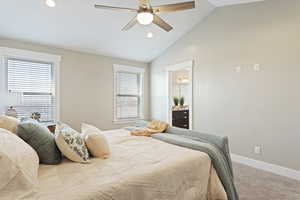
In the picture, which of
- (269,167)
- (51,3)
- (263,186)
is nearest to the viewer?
(263,186)

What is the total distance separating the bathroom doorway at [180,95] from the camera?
4.34 m

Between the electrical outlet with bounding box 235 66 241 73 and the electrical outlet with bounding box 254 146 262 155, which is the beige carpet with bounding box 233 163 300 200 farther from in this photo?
the electrical outlet with bounding box 235 66 241 73

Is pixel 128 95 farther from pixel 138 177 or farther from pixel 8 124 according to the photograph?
pixel 138 177

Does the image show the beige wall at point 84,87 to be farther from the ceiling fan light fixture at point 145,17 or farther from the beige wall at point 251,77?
the ceiling fan light fixture at point 145,17

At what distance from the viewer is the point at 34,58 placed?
3588mm

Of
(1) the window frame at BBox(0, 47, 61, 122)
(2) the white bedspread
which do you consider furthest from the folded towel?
(1) the window frame at BBox(0, 47, 61, 122)

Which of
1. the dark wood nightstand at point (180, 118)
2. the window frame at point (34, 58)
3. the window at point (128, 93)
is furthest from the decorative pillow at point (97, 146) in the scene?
the dark wood nightstand at point (180, 118)

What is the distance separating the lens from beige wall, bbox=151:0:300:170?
9.16 ft

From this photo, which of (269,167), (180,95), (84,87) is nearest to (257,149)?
(269,167)

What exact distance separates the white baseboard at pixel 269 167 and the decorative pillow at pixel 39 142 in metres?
3.30

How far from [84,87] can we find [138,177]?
346 centimetres

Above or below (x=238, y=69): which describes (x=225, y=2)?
above

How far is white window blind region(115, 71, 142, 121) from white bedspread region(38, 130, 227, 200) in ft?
10.2

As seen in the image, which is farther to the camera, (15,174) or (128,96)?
(128,96)
